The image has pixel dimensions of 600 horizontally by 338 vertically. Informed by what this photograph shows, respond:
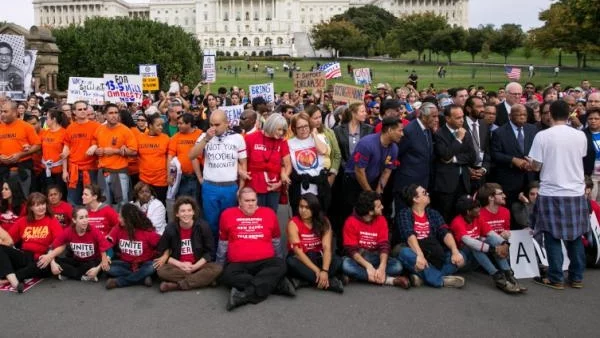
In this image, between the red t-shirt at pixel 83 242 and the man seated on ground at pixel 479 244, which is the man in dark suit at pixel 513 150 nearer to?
the man seated on ground at pixel 479 244

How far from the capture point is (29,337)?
5074mm

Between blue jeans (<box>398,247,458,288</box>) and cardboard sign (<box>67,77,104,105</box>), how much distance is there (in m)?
9.51

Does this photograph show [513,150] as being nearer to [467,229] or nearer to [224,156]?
[467,229]

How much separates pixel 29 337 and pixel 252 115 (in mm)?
4354

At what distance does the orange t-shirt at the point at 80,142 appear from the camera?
323 inches

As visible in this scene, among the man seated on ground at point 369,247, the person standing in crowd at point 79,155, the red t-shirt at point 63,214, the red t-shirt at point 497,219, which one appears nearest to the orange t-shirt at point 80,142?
the person standing in crowd at point 79,155

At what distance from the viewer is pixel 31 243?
6668 mm

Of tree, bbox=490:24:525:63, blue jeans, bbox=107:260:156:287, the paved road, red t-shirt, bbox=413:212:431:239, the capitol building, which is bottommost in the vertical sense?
the paved road

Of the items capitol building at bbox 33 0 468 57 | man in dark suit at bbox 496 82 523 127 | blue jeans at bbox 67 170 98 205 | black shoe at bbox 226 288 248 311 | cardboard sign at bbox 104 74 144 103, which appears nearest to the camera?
black shoe at bbox 226 288 248 311

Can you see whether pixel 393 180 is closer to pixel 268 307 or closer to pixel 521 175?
pixel 521 175

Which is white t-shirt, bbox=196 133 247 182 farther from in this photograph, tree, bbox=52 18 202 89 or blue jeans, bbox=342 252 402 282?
tree, bbox=52 18 202 89

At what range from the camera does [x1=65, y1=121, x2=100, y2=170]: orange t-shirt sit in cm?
821

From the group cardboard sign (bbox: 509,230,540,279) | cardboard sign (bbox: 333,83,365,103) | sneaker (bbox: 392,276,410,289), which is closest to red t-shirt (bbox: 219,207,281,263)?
sneaker (bbox: 392,276,410,289)

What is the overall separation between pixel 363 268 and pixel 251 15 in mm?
127068
